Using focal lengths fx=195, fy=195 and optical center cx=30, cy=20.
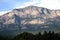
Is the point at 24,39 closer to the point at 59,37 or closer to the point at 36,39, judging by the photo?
the point at 36,39

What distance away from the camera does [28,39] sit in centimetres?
14750

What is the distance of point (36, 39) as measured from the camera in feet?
496

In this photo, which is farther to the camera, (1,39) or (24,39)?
(1,39)

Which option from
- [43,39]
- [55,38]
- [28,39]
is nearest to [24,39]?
[28,39]

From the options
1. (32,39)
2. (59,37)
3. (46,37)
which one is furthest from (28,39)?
(59,37)

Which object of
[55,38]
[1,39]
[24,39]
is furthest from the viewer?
[1,39]

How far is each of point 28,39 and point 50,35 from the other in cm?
2052

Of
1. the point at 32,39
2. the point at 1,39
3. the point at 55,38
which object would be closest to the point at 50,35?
the point at 55,38

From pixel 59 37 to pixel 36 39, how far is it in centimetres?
1955

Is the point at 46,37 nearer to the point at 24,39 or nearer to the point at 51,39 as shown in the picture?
the point at 51,39

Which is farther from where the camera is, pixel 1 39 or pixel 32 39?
pixel 1 39

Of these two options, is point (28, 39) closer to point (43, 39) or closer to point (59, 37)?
point (43, 39)

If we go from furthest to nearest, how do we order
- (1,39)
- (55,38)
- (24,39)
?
(1,39) → (55,38) → (24,39)

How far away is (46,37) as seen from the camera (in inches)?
5994
